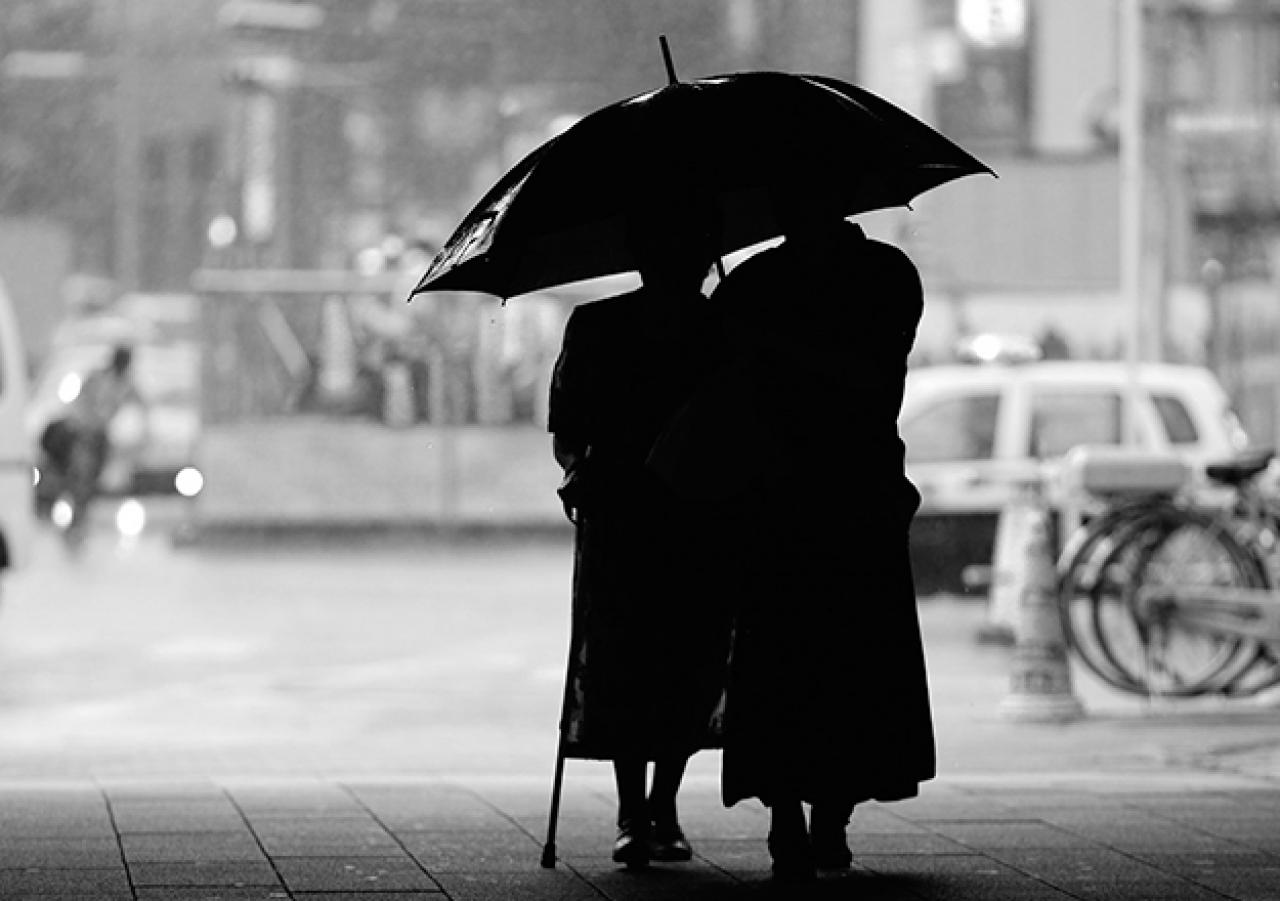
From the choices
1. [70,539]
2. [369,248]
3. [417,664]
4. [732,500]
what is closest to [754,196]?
[732,500]

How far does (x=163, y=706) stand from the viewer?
11.9m

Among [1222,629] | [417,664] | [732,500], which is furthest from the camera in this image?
[417,664]

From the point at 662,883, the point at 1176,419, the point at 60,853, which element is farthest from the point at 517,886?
the point at 1176,419

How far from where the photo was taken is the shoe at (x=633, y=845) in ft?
21.2

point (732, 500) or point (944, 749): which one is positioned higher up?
point (732, 500)

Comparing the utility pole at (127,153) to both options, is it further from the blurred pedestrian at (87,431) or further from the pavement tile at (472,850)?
the pavement tile at (472,850)

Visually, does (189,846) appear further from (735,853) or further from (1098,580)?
(1098,580)

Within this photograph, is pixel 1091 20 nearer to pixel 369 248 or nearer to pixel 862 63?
pixel 862 63

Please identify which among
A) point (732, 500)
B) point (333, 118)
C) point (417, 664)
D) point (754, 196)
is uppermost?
point (333, 118)

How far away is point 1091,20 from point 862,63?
240 centimetres

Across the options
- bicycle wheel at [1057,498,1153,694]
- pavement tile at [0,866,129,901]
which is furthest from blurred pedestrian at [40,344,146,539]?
pavement tile at [0,866,129,901]

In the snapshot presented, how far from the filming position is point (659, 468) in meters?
6.24

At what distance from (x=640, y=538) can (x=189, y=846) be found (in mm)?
1405

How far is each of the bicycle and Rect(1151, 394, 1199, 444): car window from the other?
475 cm
